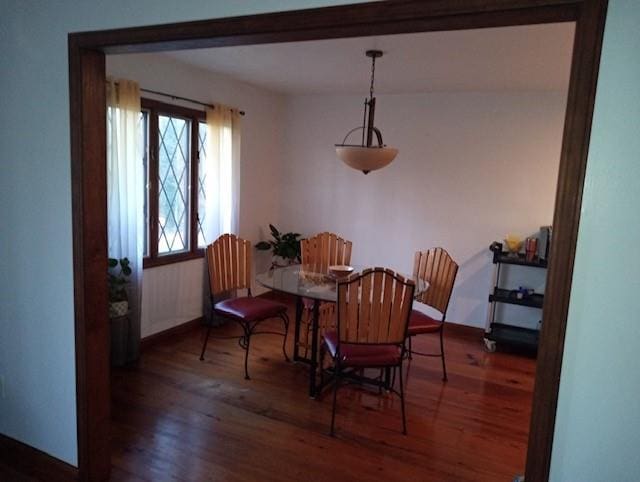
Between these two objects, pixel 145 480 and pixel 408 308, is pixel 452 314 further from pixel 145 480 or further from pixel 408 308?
pixel 145 480

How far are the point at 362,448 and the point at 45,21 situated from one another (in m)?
2.57

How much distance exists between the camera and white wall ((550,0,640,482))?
1106 mm

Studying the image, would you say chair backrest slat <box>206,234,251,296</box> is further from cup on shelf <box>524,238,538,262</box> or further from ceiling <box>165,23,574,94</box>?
cup on shelf <box>524,238,538,262</box>

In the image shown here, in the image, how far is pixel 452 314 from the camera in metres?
4.71

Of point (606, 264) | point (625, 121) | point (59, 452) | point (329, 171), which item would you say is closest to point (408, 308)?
point (606, 264)

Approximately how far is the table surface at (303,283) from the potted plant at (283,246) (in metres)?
→ 1.32

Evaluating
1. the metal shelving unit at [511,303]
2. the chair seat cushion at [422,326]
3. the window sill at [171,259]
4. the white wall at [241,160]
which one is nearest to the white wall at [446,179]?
the metal shelving unit at [511,303]

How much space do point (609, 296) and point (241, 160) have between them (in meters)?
4.05

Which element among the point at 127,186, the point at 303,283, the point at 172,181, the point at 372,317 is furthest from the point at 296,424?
the point at 172,181

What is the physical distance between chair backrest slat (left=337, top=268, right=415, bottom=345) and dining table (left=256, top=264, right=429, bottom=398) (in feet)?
0.81

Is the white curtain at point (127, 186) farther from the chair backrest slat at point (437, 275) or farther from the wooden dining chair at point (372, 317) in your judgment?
the chair backrest slat at point (437, 275)

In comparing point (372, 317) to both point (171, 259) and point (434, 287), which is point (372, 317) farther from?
point (171, 259)

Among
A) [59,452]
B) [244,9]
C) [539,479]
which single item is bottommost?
[59,452]

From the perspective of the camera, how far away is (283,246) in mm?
5090
